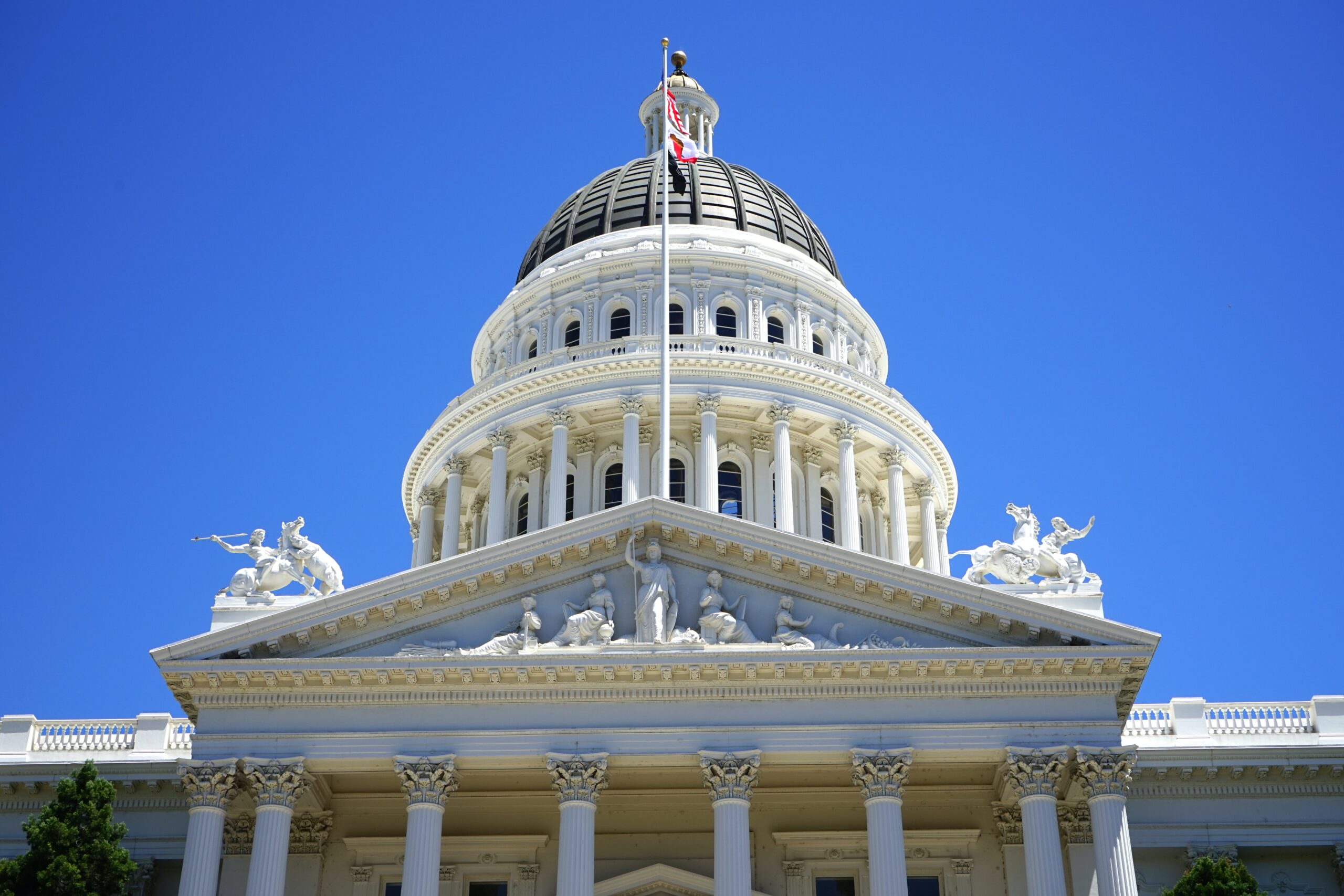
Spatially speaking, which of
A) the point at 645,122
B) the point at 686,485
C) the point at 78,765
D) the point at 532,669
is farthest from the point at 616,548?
the point at 645,122

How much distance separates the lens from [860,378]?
58969 mm

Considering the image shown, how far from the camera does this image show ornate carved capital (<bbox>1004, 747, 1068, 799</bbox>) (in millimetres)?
34406

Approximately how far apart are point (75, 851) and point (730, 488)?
27514 mm

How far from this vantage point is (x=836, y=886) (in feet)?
126

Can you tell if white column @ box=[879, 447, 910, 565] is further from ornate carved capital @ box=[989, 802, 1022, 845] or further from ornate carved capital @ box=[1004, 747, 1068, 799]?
ornate carved capital @ box=[1004, 747, 1068, 799]

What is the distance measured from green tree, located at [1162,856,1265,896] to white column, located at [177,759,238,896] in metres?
17.4

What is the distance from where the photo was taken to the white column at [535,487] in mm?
56969

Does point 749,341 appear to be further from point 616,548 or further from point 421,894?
point 421,894

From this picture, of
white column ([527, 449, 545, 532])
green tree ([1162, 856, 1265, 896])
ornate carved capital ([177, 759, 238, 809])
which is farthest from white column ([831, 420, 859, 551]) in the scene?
ornate carved capital ([177, 759, 238, 809])

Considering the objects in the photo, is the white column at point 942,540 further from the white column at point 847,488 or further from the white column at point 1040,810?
the white column at point 1040,810

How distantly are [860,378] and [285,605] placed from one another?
25.1 metres

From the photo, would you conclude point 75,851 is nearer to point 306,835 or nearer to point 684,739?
point 306,835

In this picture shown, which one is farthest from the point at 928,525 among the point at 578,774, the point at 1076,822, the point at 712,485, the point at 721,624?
the point at 578,774

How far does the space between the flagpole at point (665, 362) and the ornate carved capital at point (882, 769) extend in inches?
286
